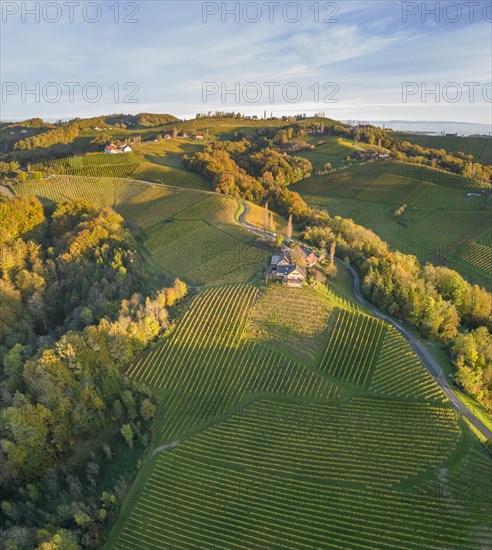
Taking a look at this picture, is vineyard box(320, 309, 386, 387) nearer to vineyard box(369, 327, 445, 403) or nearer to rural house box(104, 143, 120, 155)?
vineyard box(369, 327, 445, 403)

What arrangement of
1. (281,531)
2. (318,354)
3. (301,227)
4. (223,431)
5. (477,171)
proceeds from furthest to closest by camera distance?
(477,171) → (301,227) → (318,354) → (223,431) → (281,531)

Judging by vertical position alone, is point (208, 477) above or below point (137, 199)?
below

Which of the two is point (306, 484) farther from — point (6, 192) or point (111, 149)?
point (111, 149)

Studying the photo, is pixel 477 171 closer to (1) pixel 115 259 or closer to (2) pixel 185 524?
(1) pixel 115 259

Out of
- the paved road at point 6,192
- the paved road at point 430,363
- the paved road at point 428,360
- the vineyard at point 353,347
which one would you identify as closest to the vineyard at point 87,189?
the paved road at point 6,192

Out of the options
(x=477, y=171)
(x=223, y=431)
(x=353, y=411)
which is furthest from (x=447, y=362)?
(x=477, y=171)
